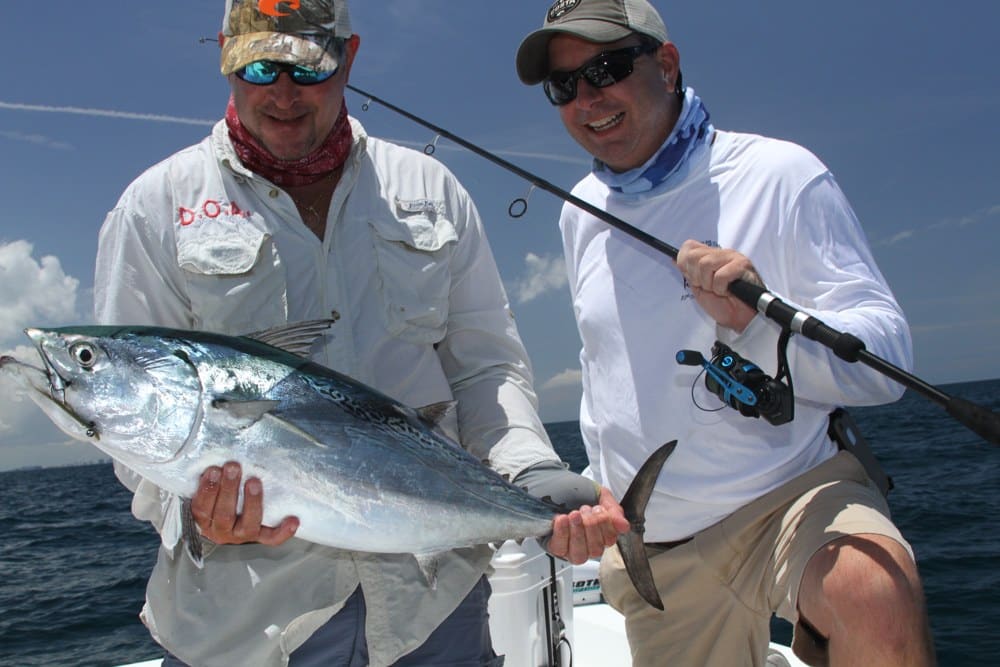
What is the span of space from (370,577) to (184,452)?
72 centimetres

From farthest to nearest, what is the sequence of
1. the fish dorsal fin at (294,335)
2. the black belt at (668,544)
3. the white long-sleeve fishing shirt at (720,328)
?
1. the black belt at (668,544)
2. the white long-sleeve fishing shirt at (720,328)
3. the fish dorsal fin at (294,335)

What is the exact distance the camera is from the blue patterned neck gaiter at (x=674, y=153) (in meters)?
3.29

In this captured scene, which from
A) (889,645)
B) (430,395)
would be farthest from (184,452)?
(889,645)

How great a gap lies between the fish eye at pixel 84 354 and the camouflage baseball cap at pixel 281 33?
95 centimetres

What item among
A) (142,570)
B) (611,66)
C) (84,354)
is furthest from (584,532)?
(142,570)

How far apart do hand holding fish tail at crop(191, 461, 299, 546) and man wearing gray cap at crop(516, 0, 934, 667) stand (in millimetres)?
1593

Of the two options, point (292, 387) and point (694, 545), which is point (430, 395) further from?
point (694, 545)

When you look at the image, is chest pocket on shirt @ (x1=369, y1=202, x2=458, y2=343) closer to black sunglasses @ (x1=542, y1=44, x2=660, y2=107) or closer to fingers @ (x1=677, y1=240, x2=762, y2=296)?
fingers @ (x1=677, y1=240, x2=762, y2=296)

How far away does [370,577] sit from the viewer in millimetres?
2377

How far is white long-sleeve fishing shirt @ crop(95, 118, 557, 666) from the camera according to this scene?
2.31m

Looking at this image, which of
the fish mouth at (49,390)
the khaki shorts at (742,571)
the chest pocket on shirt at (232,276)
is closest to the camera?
the fish mouth at (49,390)

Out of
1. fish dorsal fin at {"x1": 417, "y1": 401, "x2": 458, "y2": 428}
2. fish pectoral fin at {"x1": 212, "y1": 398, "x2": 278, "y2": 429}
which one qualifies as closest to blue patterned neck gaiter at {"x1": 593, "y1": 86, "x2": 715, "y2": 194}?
fish dorsal fin at {"x1": 417, "y1": 401, "x2": 458, "y2": 428}

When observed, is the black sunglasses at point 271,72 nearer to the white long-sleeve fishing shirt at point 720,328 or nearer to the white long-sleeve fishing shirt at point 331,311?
the white long-sleeve fishing shirt at point 331,311

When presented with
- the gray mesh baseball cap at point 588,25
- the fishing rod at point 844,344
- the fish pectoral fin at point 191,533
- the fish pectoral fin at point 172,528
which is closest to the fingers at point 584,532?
the fishing rod at point 844,344
